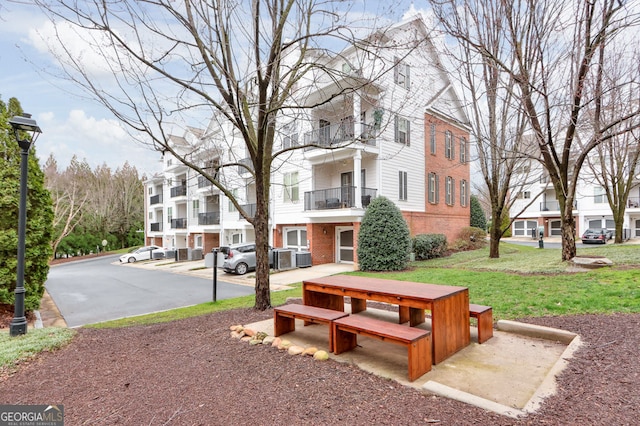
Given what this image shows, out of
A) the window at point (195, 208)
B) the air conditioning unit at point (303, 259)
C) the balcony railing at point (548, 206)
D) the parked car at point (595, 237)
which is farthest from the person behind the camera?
the balcony railing at point (548, 206)

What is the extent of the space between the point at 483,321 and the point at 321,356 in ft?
7.68

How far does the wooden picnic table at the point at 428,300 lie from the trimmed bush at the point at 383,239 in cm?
870

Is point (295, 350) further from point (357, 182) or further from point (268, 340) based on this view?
point (357, 182)

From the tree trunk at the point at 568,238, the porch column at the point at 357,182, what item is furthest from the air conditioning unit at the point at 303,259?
the tree trunk at the point at 568,238

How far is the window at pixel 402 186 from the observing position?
18.0 meters

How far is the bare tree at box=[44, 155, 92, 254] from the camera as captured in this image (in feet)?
105

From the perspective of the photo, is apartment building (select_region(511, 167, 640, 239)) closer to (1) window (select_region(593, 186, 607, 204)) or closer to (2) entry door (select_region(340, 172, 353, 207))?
(1) window (select_region(593, 186, 607, 204))

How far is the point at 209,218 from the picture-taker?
27.6 metres

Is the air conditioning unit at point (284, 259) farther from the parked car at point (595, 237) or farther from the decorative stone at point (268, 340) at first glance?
the parked car at point (595, 237)

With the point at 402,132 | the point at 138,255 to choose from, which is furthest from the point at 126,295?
the point at 138,255

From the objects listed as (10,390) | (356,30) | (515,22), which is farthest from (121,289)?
(515,22)

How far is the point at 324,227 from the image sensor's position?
61.6ft

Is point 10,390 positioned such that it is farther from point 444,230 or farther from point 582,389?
point 444,230

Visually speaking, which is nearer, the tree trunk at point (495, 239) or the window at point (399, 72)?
the window at point (399, 72)
